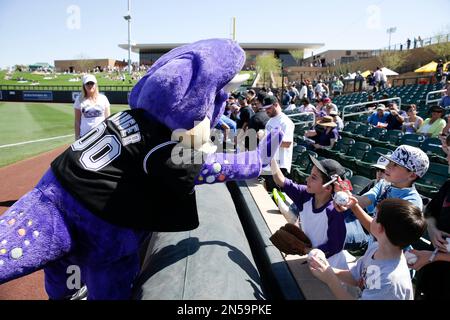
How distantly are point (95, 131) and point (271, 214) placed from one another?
2.25 meters

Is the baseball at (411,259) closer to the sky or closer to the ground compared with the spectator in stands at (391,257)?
closer to the ground

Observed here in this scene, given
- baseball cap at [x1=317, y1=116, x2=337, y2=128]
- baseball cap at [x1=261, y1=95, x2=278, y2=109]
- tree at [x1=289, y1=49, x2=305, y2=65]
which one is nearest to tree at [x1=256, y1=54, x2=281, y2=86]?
tree at [x1=289, y1=49, x2=305, y2=65]

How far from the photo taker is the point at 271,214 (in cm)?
375

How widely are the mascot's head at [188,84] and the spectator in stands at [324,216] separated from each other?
2.94 feet

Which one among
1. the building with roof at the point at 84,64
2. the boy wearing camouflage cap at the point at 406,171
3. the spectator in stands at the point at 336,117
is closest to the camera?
the boy wearing camouflage cap at the point at 406,171

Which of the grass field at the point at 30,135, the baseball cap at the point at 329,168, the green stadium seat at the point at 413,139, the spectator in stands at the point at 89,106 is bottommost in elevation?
the grass field at the point at 30,135

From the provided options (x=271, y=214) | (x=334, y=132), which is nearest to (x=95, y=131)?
(x=271, y=214)

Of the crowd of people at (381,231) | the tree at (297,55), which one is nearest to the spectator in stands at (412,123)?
the crowd of people at (381,231)

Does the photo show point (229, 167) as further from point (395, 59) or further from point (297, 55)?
point (297, 55)

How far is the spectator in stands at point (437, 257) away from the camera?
7.57ft

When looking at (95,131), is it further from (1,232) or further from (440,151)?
(440,151)

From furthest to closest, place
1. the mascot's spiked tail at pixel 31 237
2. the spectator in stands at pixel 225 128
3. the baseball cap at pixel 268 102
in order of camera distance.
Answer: the spectator in stands at pixel 225 128, the baseball cap at pixel 268 102, the mascot's spiked tail at pixel 31 237

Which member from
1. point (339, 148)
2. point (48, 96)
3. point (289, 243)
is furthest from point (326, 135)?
point (48, 96)

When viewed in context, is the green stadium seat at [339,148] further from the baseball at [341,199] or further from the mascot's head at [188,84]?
the mascot's head at [188,84]
